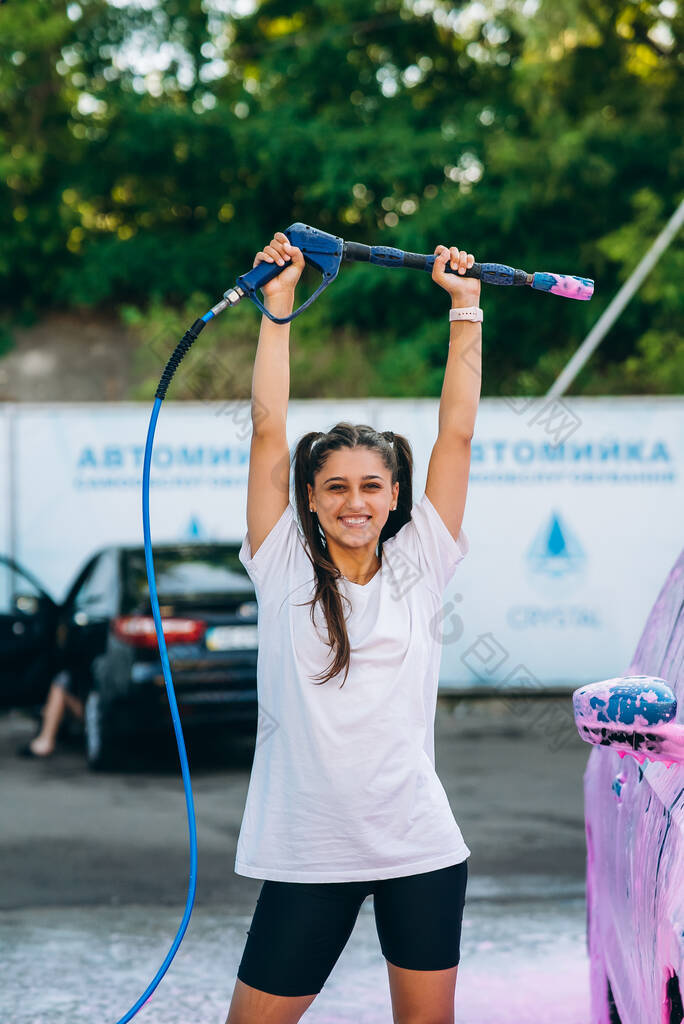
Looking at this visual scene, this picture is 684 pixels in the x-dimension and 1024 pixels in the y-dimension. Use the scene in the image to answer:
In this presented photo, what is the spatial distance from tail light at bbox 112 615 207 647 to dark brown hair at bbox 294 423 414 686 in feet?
20.1

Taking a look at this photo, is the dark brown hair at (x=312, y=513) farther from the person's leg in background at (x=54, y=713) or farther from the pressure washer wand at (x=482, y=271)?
the person's leg in background at (x=54, y=713)

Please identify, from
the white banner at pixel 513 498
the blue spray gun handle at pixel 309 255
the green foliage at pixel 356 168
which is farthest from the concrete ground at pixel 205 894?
the green foliage at pixel 356 168

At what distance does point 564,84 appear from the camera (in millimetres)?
22906

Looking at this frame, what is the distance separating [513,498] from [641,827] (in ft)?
31.3

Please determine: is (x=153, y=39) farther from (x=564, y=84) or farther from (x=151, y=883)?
(x=151, y=883)

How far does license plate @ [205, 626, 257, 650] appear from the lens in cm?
924

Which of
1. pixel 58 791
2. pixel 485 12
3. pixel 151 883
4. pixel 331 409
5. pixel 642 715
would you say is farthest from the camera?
pixel 485 12

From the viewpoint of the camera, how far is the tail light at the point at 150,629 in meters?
9.21

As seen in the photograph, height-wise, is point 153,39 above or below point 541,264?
above

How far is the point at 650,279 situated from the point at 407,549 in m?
19.1

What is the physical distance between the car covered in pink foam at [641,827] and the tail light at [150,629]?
220 inches

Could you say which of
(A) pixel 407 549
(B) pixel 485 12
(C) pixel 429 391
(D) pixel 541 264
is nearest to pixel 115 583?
(A) pixel 407 549

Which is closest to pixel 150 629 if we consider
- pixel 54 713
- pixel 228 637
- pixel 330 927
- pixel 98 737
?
pixel 228 637

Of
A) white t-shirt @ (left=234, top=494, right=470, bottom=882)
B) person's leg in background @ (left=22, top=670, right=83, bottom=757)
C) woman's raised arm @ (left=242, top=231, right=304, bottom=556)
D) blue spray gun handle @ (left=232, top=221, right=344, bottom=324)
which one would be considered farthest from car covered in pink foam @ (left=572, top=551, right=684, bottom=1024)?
person's leg in background @ (left=22, top=670, right=83, bottom=757)
